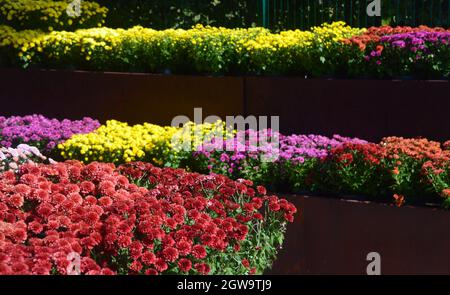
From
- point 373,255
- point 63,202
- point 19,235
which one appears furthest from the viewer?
point 373,255

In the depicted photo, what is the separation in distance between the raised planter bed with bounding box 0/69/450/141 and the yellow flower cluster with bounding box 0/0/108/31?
804mm

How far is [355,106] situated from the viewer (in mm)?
7492

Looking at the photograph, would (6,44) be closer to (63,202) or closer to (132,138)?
(132,138)

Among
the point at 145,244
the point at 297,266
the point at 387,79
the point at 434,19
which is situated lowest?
the point at 297,266

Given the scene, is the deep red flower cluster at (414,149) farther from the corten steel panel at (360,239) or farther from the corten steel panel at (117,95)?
the corten steel panel at (117,95)

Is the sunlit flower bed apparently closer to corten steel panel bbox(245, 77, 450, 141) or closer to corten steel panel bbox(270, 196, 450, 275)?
corten steel panel bbox(245, 77, 450, 141)

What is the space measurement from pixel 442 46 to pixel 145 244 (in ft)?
13.2

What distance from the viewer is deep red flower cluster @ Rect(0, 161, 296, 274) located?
4090 mm

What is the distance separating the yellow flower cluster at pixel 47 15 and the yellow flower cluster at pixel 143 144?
126 inches

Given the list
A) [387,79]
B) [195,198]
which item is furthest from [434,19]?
[195,198]

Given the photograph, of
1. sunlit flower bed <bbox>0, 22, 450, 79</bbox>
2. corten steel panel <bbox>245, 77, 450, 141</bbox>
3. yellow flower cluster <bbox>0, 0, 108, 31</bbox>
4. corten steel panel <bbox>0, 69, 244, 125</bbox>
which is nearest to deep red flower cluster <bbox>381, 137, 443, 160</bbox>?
corten steel panel <bbox>245, 77, 450, 141</bbox>

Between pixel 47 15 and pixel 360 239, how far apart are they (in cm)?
586

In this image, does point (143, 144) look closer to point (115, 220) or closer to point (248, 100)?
point (248, 100)

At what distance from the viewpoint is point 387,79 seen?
7.53 m
